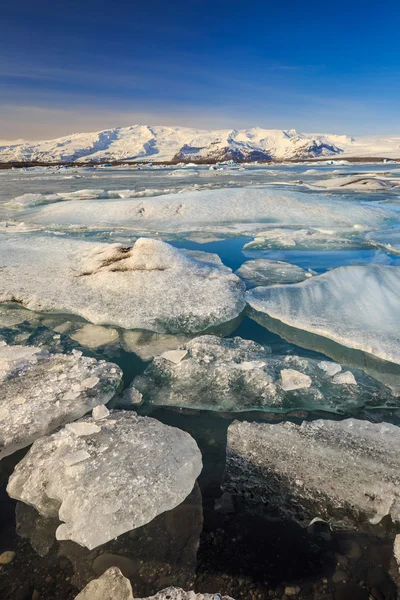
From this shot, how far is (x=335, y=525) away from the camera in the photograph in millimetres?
1329

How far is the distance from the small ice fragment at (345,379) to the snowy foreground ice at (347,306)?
339 mm

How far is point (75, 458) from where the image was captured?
1.54 meters

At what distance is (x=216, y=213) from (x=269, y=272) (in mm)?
3888

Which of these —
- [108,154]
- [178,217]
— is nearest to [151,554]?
[178,217]

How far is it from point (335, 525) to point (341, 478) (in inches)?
8.3

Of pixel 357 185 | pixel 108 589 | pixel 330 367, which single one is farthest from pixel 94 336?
pixel 357 185

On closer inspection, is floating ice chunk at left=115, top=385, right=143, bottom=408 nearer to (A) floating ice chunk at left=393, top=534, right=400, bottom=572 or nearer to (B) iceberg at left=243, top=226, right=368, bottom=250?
(A) floating ice chunk at left=393, top=534, right=400, bottom=572

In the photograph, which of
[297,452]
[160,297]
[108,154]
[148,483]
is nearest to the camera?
[148,483]

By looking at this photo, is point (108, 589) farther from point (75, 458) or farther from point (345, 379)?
point (345, 379)

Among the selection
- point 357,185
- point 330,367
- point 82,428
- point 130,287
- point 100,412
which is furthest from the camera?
point 357,185

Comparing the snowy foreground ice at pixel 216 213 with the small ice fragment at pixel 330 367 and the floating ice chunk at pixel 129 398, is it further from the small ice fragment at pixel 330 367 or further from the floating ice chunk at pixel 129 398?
the floating ice chunk at pixel 129 398

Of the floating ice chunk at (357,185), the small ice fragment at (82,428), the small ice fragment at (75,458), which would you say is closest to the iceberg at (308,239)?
the small ice fragment at (82,428)

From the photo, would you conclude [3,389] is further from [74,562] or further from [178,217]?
[178,217]

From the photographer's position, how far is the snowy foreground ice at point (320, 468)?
1.39 metres
